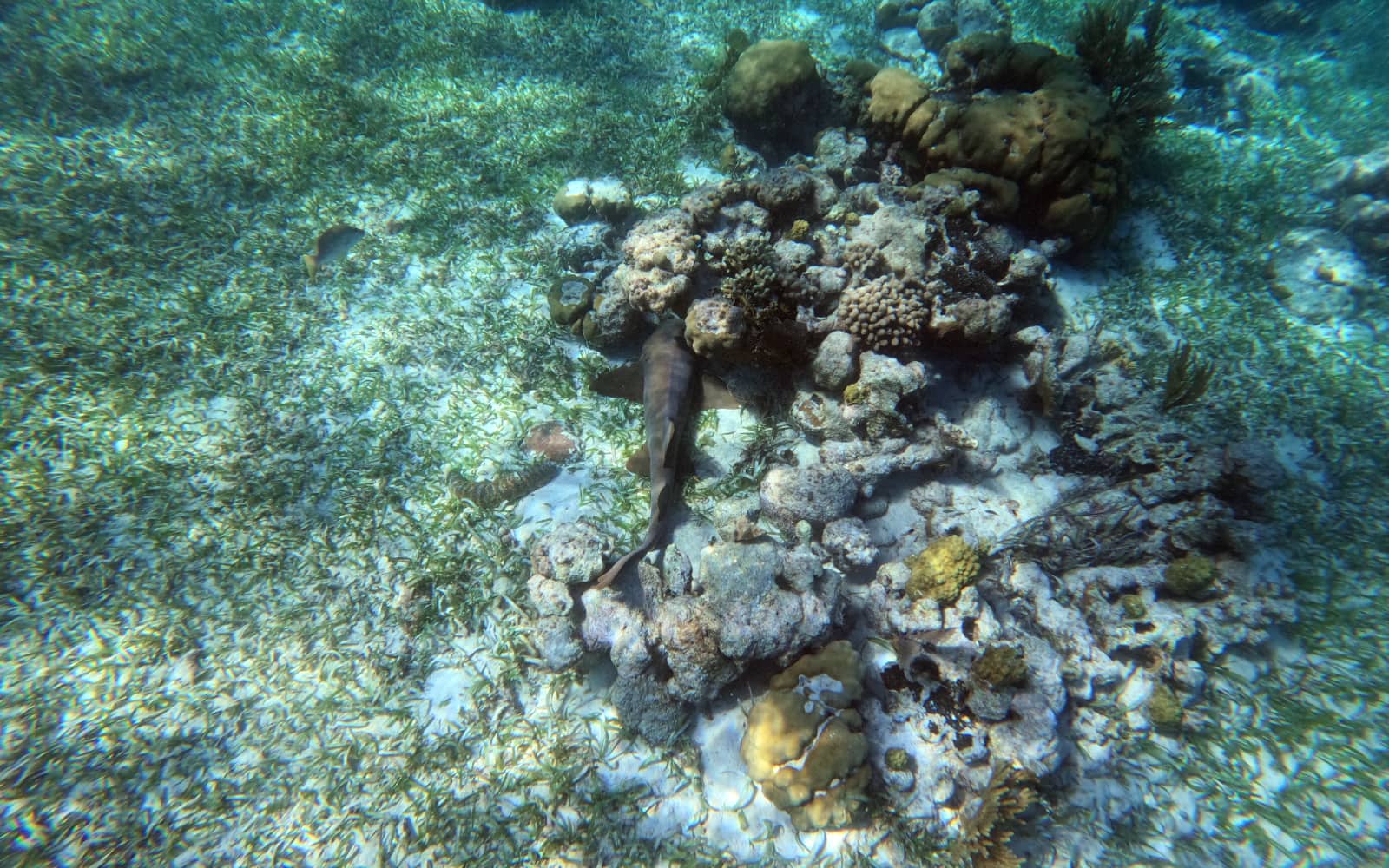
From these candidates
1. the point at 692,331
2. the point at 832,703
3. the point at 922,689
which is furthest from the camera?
the point at 692,331

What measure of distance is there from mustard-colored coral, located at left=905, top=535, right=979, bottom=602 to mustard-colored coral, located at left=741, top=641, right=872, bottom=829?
84cm

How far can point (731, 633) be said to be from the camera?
3.87m

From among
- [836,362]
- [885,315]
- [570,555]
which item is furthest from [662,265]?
[570,555]

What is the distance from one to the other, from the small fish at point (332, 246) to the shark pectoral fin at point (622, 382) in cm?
429

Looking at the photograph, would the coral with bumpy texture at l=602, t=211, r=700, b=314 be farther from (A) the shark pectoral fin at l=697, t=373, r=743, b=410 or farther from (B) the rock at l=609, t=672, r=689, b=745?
(B) the rock at l=609, t=672, r=689, b=745

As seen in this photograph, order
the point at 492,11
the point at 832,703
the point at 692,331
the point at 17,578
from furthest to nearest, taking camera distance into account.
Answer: the point at 492,11 → the point at 692,331 → the point at 17,578 → the point at 832,703

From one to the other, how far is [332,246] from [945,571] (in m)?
8.20

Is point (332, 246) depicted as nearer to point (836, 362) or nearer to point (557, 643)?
A: point (557, 643)

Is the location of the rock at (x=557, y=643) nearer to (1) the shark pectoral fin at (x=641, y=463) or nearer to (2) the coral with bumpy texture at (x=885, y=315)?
(1) the shark pectoral fin at (x=641, y=463)

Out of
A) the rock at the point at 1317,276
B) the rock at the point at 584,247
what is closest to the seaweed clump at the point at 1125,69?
the rock at the point at 1317,276

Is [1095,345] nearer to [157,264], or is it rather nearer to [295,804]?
[295,804]

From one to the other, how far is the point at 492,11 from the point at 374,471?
408 inches

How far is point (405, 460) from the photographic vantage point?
5.42 m

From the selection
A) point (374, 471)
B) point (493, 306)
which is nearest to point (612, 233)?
point (493, 306)
